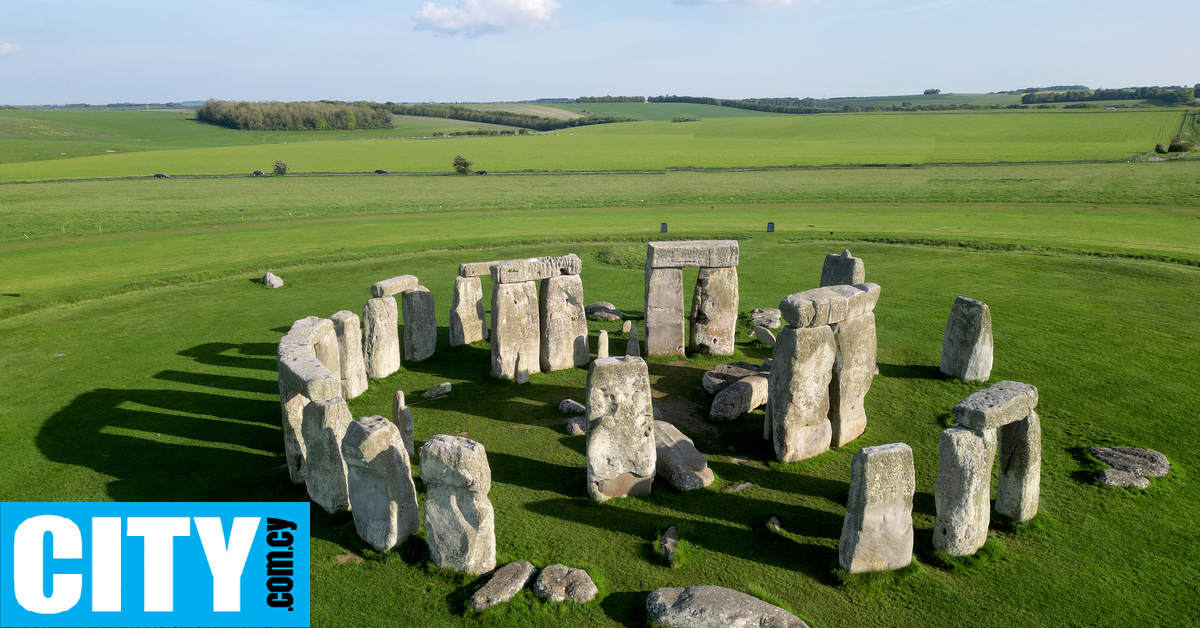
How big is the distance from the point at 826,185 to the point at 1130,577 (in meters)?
45.0

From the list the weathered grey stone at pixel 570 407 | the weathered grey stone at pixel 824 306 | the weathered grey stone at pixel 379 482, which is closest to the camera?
the weathered grey stone at pixel 379 482

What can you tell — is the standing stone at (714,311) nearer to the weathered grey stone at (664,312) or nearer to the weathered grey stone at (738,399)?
the weathered grey stone at (664,312)

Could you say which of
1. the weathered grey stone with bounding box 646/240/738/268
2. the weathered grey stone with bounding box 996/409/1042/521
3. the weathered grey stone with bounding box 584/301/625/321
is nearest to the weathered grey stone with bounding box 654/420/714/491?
the weathered grey stone with bounding box 996/409/1042/521

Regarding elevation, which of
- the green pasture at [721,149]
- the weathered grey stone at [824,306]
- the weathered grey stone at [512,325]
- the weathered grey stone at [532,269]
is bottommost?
the green pasture at [721,149]

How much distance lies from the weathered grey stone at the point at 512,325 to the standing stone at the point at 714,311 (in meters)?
3.57

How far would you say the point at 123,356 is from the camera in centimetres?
1669

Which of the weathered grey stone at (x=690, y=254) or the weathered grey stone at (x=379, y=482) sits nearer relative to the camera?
the weathered grey stone at (x=379, y=482)

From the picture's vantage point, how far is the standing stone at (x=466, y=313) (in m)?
17.2

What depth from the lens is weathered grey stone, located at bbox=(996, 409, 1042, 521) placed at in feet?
30.1

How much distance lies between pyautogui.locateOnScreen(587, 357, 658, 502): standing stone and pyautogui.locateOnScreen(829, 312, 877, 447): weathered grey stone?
10.7ft

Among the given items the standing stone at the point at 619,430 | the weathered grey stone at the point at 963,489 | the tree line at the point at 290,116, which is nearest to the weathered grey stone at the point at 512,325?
the standing stone at the point at 619,430

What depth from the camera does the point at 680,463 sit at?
1076cm

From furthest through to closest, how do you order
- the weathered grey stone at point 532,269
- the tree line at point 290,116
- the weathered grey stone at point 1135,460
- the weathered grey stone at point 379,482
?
the tree line at point 290,116 < the weathered grey stone at point 532,269 < the weathered grey stone at point 1135,460 < the weathered grey stone at point 379,482

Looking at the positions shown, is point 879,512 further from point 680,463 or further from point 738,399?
point 738,399
